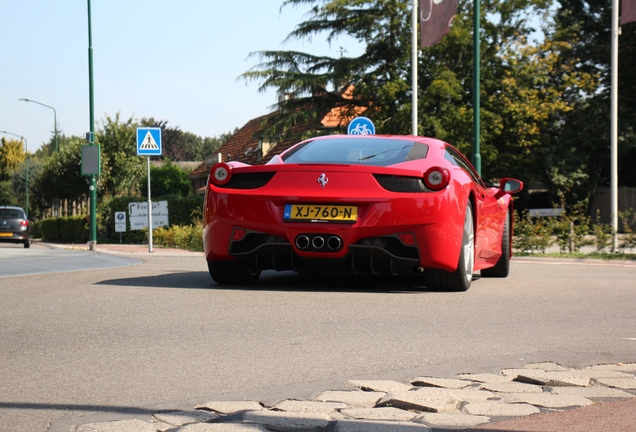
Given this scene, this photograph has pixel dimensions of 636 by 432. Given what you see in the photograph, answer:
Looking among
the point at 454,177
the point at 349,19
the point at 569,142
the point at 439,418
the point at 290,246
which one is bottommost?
the point at 439,418

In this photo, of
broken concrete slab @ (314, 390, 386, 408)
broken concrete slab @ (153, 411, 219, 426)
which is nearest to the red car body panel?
broken concrete slab @ (314, 390, 386, 408)

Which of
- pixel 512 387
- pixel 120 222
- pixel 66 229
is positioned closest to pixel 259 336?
pixel 512 387

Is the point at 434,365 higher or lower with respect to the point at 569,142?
lower

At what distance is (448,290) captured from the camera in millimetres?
8820

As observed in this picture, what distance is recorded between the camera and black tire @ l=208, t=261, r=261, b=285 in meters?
8.91

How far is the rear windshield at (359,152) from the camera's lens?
838cm

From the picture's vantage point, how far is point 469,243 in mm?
8742

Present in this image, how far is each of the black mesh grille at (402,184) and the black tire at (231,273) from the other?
1712mm

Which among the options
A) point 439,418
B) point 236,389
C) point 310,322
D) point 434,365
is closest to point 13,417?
point 236,389

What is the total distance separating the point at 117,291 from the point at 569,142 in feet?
119

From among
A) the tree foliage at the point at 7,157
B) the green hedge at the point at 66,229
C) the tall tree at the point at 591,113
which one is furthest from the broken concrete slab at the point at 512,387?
the tree foliage at the point at 7,157

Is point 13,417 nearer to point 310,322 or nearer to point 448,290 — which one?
point 310,322

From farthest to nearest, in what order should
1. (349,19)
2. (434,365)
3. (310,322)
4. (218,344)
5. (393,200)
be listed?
(349,19), (393,200), (310,322), (218,344), (434,365)

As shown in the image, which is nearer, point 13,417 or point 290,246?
point 13,417
